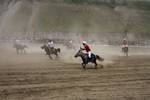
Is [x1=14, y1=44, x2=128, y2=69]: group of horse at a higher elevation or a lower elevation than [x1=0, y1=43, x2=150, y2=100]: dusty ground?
higher

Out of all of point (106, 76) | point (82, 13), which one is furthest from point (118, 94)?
point (82, 13)

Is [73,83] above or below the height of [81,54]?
below

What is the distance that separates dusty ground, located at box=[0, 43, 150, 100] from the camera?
55.7 ft

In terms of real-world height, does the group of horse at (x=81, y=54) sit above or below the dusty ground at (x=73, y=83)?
above

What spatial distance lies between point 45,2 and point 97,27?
51.1 ft

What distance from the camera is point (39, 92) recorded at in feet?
57.4

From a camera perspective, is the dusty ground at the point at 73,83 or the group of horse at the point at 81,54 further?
the group of horse at the point at 81,54

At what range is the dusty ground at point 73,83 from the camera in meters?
17.0

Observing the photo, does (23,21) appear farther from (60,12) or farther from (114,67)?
(114,67)

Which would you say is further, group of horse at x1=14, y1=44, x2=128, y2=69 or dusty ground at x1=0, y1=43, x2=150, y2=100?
group of horse at x1=14, y1=44, x2=128, y2=69

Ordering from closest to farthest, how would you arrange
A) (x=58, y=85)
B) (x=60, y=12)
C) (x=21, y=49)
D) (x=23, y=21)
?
(x=58, y=85)
(x=21, y=49)
(x=23, y=21)
(x=60, y=12)

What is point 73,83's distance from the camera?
2011cm

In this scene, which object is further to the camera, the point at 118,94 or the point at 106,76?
the point at 106,76

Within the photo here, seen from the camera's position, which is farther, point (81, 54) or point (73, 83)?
point (81, 54)
